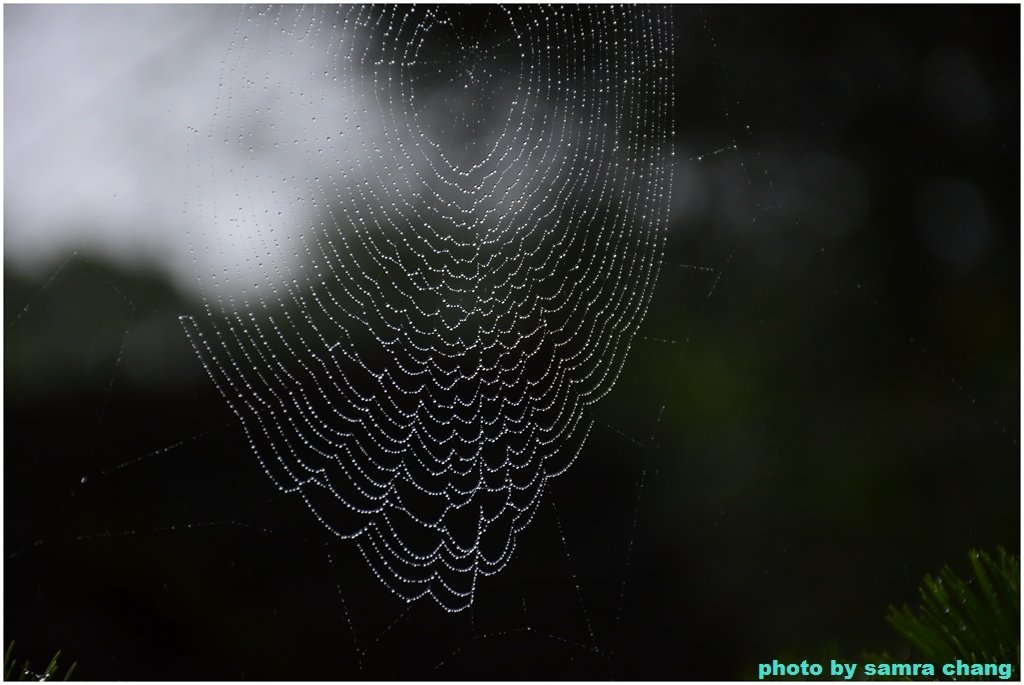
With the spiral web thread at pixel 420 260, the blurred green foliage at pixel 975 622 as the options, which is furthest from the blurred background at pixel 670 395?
the blurred green foliage at pixel 975 622

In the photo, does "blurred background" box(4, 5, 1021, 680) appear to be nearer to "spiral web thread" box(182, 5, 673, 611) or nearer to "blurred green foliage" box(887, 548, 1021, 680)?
"spiral web thread" box(182, 5, 673, 611)

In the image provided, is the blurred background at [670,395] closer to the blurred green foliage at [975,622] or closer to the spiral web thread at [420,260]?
the spiral web thread at [420,260]

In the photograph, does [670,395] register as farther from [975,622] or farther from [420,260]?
[975,622]

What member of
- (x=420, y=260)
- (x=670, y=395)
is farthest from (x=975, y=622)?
(x=670, y=395)

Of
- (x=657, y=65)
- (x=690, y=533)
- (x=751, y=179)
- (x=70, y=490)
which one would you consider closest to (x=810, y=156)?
(x=751, y=179)

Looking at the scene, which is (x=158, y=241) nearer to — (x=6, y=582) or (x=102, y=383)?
(x=102, y=383)

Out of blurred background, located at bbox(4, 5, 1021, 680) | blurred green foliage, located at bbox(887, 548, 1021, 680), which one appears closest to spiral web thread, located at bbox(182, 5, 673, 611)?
blurred background, located at bbox(4, 5, 1021, 680)
